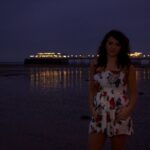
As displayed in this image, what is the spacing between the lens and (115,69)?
5.57m

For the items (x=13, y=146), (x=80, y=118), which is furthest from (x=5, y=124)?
(x=13, y=146)

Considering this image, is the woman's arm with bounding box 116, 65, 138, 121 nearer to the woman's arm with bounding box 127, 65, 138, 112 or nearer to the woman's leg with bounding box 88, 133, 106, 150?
the woman's arm with bounding box 127, 65, 138, 112

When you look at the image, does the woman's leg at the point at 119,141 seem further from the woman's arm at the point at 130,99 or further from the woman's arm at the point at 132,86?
the woman's arm at the point at 132,86

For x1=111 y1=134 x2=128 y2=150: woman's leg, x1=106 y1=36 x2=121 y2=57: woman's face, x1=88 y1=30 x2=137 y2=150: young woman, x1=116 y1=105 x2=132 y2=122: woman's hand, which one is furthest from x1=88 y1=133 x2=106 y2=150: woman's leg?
x1=106 y1=36 x2=121 y2=57: woman's face

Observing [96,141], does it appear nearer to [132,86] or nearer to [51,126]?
[132,86]

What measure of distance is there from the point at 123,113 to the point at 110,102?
199 millimetres

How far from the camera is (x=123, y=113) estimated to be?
211 inches

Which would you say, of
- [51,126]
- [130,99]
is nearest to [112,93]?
[130,99]

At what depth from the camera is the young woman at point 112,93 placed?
541 centimetres


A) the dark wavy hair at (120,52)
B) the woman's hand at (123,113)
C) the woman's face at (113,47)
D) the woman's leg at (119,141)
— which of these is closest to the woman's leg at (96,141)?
the woman's leg at (119,141)

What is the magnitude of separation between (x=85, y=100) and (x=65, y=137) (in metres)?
10.2

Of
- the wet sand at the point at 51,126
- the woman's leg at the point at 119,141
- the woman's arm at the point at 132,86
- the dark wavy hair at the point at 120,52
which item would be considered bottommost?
the wet sand at the point at 51,126

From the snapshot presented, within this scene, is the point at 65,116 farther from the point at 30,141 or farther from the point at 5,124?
the point at 30,141

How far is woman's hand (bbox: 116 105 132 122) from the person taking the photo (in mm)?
5367
